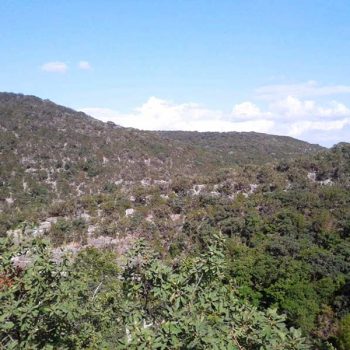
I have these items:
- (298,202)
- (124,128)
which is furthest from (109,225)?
(124,128)

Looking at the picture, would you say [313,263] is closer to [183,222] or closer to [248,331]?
[183,222]

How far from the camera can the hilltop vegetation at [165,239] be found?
15.3 feet

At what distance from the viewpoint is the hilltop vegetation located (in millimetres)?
4656

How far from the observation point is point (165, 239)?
2961 cm

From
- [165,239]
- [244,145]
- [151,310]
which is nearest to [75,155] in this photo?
[165,239]

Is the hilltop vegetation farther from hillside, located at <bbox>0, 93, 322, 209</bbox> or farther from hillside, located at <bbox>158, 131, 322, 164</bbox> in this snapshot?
hillside, located at <bbox>158, 131, 322, 164</bbox>

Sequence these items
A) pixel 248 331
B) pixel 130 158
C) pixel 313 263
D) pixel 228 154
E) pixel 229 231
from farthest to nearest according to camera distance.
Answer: pixel 228 154 → pixel 130 158 → pixel 229 231 → pixel 313 263 → pixel 248 331

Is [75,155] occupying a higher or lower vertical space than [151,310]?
lower

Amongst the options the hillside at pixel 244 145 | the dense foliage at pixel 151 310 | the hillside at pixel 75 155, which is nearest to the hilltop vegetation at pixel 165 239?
the dense foliage at pixel 151 310

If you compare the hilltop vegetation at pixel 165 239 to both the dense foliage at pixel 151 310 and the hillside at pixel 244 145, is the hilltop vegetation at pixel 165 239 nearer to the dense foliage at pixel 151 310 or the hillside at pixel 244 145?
the dense foliage at pixel 151 310

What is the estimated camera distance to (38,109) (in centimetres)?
6731

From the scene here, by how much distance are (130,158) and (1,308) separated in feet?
178

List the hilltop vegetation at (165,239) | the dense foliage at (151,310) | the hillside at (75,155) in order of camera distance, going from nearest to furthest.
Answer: the dense foliage at (151,310) → the hilltop vegetation at (165,239) → the hillside at (75,155)

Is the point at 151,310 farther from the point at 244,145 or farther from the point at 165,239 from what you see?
the point at 244,145
